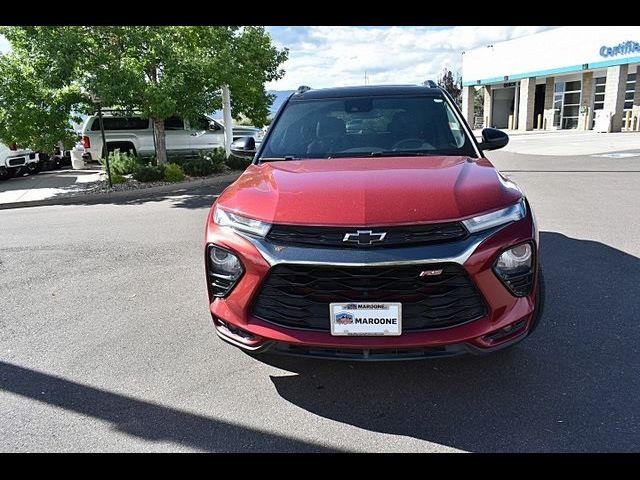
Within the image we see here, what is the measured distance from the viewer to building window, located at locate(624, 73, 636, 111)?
23.9 metres

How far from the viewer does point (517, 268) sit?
2568 mm

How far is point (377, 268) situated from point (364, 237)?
0.17 m

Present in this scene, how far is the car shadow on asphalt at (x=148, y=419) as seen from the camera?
2516 mm

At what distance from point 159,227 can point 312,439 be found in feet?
18.3

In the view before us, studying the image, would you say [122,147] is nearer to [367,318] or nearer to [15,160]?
[15,160]

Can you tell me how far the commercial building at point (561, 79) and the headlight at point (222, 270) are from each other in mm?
25191

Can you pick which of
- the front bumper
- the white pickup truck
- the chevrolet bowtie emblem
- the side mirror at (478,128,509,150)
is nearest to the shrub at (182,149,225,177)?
the white pickup truck

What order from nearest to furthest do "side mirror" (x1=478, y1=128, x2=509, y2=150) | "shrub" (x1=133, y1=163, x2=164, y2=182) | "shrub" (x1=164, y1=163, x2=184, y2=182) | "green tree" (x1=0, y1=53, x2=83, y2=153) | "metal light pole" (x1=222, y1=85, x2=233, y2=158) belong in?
"side mirror" (x1=478, y1=128, x2=509, y2=150)
"green tree" (x1=0, y1=53, x2=83, y2=153)
"shrub" (x1=133, y1=163, x2=164, y2=182)
"shrub" (x1=164, y1=163, x2=184, y2=182)
"metal light pole" (x1=222, y1=85, x2=233, y2=158)

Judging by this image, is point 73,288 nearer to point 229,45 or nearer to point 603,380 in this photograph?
point 603,380

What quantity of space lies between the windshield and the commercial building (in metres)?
23.1

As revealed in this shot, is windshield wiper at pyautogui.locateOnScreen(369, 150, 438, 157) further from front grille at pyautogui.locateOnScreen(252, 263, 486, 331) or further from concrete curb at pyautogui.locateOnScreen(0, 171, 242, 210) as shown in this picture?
concrete curb at pyautogui.locateOnScreen(0, 171, 242, 210)

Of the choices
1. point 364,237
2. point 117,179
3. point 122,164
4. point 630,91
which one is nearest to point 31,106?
point 117,179

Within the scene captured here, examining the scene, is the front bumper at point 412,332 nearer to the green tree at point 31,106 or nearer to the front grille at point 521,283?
the front grille at point 521,283
